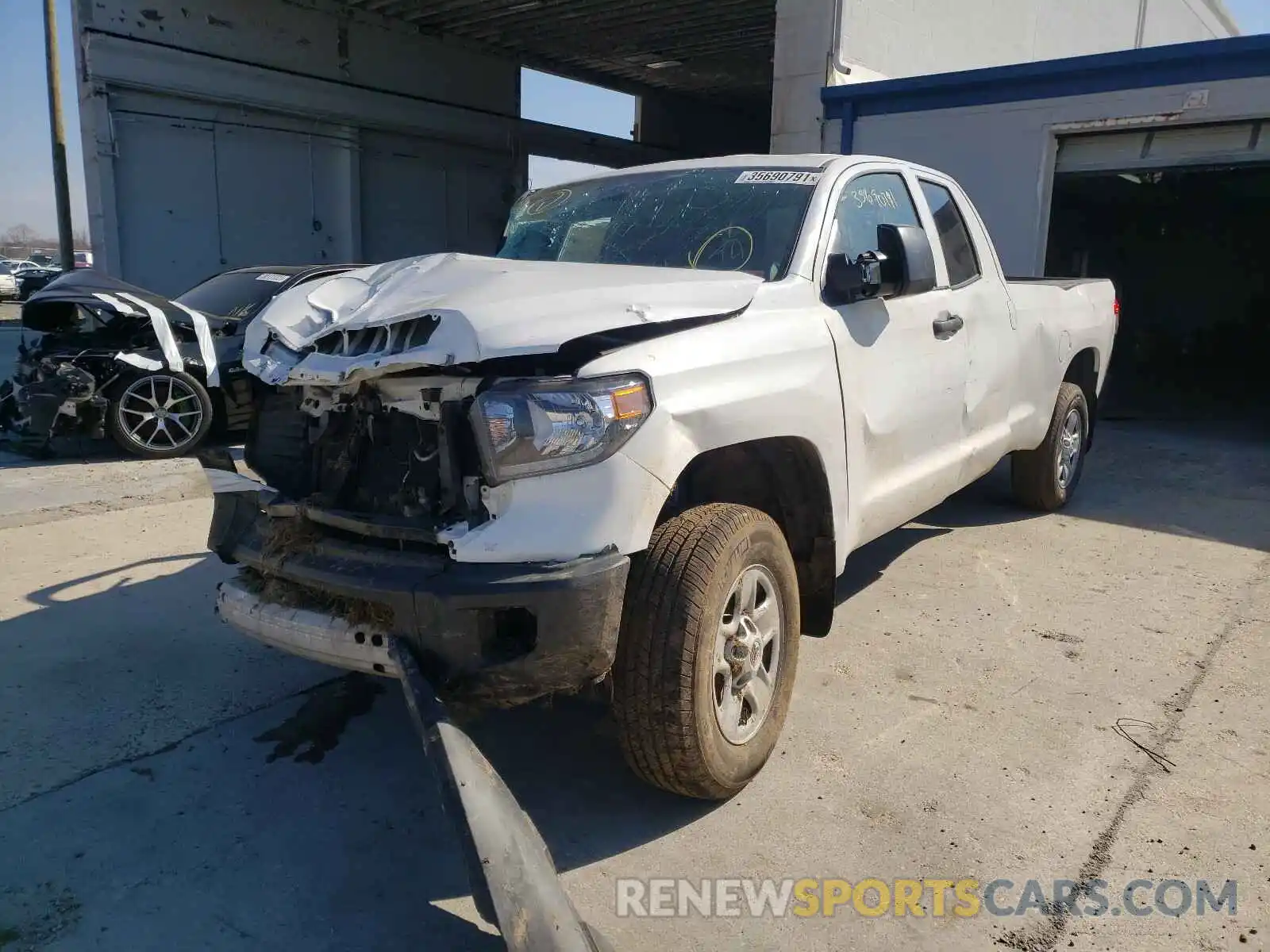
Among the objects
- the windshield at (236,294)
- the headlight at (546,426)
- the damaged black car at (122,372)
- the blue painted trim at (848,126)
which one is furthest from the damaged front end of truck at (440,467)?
the blue painted trim at (848,126)

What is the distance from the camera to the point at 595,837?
293 cm

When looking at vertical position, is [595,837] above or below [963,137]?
below

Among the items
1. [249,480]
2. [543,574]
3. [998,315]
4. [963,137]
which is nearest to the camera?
[543,574]

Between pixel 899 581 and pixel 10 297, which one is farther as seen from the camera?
pixel 10 297

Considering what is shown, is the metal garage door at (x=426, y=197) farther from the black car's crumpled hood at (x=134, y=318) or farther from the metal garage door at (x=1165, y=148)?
the metal garage door at (x=1165, y=148)

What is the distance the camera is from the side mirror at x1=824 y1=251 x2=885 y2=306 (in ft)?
11.5

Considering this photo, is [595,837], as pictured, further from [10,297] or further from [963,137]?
[10,297]

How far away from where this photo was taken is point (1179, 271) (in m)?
18.1

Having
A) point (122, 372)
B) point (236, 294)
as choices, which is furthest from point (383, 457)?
point (236, 294)

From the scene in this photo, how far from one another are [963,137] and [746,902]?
32.0 feet

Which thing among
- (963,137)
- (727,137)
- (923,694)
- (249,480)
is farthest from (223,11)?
(923,694)

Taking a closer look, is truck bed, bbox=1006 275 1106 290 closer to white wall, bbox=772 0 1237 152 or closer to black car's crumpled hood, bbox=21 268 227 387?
white wall, bbox=772 0 1237 152

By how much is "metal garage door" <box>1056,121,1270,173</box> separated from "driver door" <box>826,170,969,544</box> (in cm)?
656

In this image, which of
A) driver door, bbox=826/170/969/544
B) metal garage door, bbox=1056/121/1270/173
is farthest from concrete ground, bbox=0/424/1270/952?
metal garage door, bbox=1056/121/1270/173
